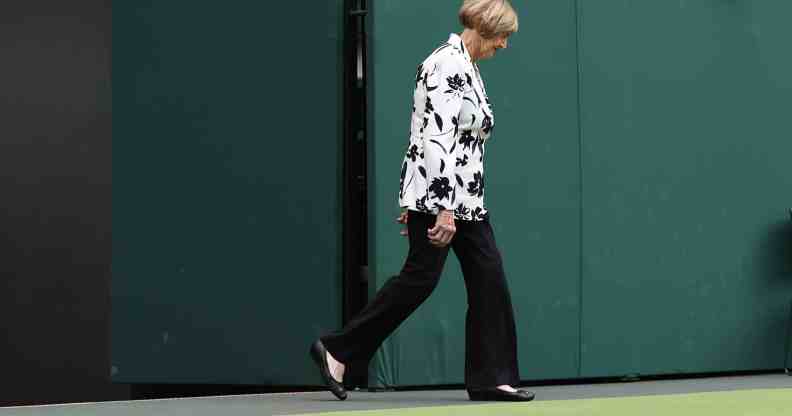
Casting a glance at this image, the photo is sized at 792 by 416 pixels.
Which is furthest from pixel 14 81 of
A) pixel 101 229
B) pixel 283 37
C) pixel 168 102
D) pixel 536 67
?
pixel 536 67

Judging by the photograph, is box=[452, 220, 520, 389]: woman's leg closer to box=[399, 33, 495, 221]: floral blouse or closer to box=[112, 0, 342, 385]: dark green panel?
box=[399, 33, 495, 221]: floral blouse

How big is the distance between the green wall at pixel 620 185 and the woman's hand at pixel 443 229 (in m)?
1.00

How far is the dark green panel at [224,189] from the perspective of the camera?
654cm

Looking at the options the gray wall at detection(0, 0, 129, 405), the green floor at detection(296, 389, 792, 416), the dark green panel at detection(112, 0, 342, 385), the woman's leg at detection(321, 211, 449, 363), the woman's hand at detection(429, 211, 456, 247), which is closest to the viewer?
the green floor at detection(296, 389, 792, 416)

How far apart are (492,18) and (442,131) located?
51 cm

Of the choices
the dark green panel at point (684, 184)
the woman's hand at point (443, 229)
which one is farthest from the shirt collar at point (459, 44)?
the dark green panel at point (684, 184)

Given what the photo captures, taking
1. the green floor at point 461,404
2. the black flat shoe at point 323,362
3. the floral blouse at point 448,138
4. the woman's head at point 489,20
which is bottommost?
the green floor at point 461,404

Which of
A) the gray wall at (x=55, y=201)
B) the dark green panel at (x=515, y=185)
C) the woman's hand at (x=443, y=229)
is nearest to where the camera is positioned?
the woman's hand at (x=443, y=229)

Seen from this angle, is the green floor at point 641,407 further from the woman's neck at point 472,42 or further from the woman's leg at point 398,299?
the woman's neck at point 472,42

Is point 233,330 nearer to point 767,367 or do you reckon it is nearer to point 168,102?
point 168,102

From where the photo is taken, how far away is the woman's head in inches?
216

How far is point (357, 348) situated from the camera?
18.2ft

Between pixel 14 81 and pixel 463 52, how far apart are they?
461 cm

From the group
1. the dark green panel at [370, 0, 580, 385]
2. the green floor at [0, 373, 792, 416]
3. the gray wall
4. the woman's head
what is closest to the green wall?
the dark green panel at [370, 0, 580, 385]
